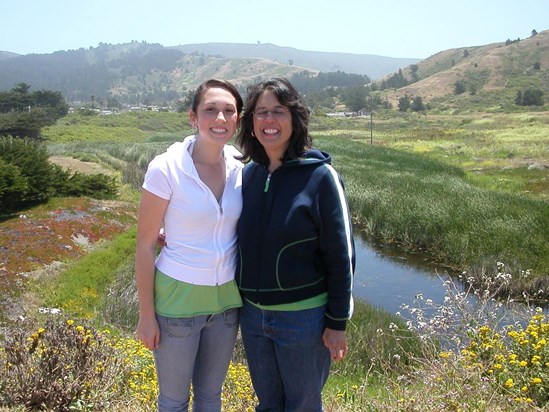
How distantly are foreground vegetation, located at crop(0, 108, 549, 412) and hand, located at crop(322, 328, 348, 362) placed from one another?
808mm

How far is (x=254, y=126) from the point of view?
101 inches

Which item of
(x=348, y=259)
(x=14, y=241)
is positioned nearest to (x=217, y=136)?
(x=348, y=259)

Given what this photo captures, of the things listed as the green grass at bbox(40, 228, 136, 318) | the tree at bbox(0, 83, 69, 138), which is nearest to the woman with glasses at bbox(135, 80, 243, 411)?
the green grass at bbox(40, 228, 136, 318)

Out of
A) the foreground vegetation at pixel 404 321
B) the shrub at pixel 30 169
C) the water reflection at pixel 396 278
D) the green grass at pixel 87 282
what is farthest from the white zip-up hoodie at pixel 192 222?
Answer: the shrub at pixel 30 169

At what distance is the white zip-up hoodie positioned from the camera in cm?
244

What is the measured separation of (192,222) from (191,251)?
141mm

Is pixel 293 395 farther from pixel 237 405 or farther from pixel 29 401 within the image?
pixel 29 401

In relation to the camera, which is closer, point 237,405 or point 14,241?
point 237,405

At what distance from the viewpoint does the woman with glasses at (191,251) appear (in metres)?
2.46

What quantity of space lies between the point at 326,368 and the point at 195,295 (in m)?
0.71

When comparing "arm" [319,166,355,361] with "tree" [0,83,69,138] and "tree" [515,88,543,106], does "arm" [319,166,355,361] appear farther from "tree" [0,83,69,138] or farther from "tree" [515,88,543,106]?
"tree" [515,88,543,106]

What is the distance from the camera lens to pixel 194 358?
102 inches

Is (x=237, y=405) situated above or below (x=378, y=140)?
above

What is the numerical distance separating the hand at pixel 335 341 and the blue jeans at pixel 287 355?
0.11 ft
